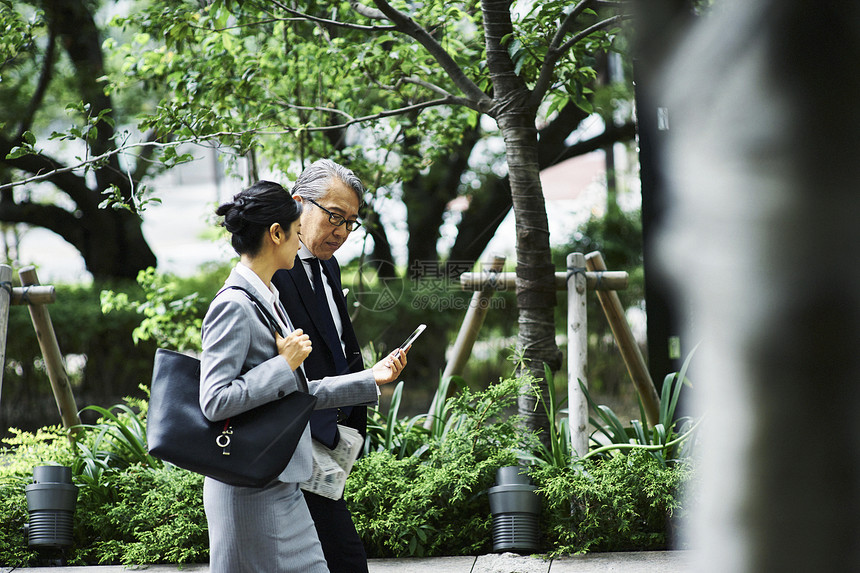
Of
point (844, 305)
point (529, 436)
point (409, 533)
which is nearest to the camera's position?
point (844, 305)

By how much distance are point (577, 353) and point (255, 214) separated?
2.54 m

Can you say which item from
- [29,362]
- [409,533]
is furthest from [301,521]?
[29,362]

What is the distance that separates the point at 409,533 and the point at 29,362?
22.0 ft

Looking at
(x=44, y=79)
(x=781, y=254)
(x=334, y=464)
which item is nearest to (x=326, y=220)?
(x=334, y=464)

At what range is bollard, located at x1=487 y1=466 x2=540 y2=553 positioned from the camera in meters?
4.01

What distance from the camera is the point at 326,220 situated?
3064 millimetres

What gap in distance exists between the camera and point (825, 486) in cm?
67

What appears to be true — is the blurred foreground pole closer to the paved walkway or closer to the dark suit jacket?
the dark suit jacket

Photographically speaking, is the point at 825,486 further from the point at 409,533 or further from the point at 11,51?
the point at 11,51

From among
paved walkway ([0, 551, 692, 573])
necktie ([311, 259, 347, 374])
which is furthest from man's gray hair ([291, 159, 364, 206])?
paved walkway ([0, 551, 692, 573])

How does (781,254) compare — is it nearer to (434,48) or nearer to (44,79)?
(434,48)

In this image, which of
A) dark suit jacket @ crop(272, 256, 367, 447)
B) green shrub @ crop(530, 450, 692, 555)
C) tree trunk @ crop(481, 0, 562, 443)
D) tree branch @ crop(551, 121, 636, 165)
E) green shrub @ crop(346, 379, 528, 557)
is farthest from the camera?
tree branch @ crop(551, 121, 636, 165)

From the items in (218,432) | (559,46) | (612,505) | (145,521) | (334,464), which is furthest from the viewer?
(559,46)

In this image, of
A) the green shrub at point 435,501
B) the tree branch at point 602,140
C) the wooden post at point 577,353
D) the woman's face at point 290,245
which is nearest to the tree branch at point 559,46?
the wooden post at point 577,353
